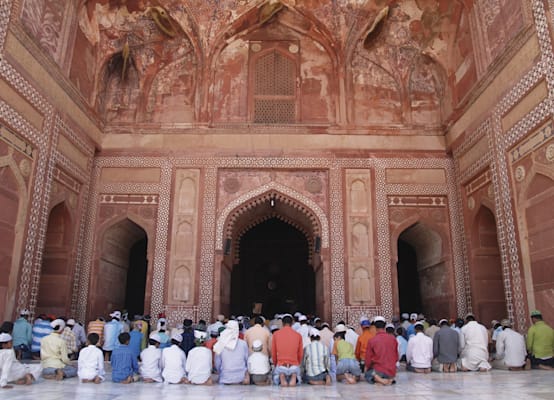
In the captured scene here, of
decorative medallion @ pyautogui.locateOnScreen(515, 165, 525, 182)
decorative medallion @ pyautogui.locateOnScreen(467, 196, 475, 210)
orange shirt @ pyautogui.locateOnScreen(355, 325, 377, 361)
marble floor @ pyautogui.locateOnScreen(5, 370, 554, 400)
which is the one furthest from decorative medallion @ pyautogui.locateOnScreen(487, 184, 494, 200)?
orange shirt @ pyautogui.locateOnScreen(355, 325, 377, 361)

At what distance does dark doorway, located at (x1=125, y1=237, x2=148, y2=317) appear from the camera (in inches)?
501

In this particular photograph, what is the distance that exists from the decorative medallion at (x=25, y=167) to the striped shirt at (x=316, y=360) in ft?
16.4

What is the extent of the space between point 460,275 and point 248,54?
633cm

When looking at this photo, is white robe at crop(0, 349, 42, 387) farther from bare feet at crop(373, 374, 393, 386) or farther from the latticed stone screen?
the latticed stone screen

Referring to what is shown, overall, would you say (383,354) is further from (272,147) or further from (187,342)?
(272,147)

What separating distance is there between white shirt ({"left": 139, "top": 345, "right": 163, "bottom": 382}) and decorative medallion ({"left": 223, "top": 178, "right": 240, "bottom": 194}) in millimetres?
4669

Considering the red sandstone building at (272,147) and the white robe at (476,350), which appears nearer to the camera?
the white robe at (476,350)

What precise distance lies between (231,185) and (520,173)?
5.19 m

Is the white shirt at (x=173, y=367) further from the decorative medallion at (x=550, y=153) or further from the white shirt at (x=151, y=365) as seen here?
the decorative medallion at (x=550, y=153)

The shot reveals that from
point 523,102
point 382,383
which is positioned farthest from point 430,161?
point 382,383

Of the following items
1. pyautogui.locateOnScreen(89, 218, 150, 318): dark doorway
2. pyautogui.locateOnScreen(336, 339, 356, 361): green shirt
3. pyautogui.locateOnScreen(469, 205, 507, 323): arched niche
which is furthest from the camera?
pyautogui.locateOnScreen(89, 218, 150, 318): dark doorway

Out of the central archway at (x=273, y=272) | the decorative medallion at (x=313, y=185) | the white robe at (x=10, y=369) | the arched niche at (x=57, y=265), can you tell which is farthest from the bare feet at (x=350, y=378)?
the central archway at (x=273, y=272)

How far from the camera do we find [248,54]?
10.7 m

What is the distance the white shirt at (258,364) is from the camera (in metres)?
5.19
